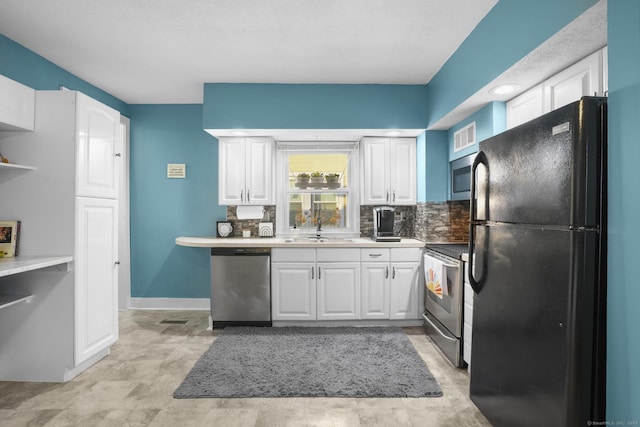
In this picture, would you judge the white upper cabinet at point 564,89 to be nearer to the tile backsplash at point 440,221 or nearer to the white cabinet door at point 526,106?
the white cabinet door at point 526,106

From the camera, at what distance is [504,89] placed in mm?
2510

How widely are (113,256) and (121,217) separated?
1.52 meters

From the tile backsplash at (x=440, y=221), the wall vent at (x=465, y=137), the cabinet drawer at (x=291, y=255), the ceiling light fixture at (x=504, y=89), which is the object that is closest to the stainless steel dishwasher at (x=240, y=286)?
the cabinet drawer at (x=291, y=255)

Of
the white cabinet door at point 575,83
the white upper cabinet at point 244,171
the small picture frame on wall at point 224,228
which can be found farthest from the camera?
the small picture frame on wall at point 224,228

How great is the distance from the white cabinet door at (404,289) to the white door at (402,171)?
771 millimetres

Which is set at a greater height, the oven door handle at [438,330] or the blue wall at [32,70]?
the blue wall at [32,70]

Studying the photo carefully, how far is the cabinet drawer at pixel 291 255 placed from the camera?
370cm

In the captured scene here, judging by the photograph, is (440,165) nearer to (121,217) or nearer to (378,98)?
(378,98)

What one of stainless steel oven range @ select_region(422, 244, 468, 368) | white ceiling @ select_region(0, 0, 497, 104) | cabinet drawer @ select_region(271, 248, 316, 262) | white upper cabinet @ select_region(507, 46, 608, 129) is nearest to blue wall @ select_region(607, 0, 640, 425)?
white upper cabinet @ select_region(507, 46, 608, 129)

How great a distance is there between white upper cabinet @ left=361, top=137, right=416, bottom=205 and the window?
341mm

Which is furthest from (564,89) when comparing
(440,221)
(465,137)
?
(440,221)

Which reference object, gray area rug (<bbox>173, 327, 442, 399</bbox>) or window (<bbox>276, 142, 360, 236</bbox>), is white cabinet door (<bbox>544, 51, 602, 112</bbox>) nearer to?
gray area rug (<bbox>173, 327, 442, 399</bbox>)

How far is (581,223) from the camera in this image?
1.31m

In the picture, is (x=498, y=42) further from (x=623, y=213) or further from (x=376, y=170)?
(x=376, y=170)
